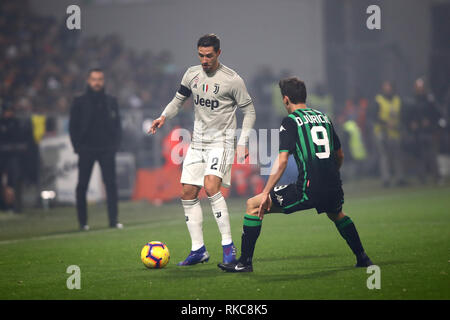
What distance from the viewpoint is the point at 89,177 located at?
488 inches

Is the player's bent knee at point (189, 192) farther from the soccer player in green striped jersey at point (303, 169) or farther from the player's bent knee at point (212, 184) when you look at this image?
the soccer player in green striped jersey at point (303, 169)

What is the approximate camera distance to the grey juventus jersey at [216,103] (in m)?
8.14

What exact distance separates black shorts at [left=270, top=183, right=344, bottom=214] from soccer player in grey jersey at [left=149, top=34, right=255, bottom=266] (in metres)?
0.84

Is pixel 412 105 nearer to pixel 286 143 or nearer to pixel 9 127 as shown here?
pixel 9 127

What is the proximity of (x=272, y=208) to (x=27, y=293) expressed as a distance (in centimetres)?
221

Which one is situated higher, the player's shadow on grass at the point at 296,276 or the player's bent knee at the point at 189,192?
the player's bent knee at the point at 189,192

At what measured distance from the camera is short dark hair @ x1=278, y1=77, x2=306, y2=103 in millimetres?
7383

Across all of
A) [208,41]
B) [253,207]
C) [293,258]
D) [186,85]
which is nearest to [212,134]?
[186,85]

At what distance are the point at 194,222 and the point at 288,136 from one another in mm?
1646

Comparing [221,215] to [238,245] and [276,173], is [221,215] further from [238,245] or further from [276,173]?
[238,245]
